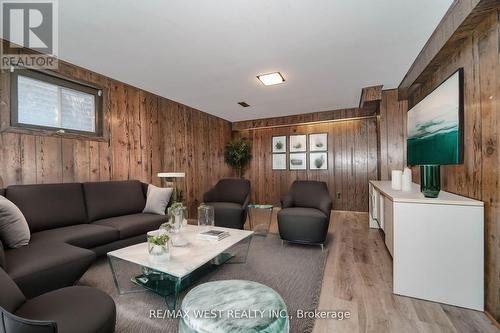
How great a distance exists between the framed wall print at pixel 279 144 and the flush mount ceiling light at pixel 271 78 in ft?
8.26

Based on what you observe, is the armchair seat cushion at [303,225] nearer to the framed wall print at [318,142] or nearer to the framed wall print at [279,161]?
the framed wall print at [318,142]

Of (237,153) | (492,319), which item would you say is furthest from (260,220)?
(492,319)

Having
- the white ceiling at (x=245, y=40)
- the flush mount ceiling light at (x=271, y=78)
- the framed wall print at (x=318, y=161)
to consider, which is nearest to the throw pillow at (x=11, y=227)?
the white ceiling at (x=245, y=40)

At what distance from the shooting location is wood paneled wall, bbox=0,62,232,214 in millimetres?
2426

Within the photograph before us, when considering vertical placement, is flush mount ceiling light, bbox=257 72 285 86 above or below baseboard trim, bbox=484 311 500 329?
above

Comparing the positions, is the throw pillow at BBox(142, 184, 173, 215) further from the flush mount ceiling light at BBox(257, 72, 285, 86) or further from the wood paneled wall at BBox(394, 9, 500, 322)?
the wood paneled wall at BBox(394, 9, 500, 322)

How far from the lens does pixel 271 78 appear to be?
3.25 m

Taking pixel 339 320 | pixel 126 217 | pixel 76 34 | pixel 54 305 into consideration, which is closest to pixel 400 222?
pixel 339 320

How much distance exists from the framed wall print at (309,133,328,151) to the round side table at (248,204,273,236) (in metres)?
1.95

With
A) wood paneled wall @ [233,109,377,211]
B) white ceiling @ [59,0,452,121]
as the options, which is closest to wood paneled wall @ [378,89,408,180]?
white ceiling @ [59,0,452,121]

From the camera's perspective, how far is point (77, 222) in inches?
101

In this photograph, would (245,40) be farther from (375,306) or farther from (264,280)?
(375,306)

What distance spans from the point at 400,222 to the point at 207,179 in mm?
4099

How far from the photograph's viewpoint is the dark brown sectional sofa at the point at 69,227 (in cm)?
158
